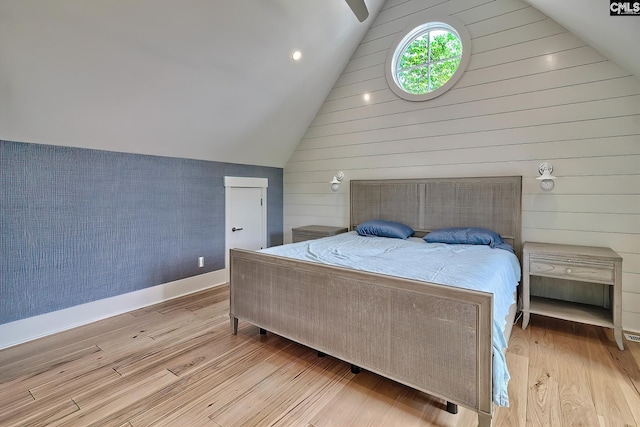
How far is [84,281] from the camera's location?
116 inches

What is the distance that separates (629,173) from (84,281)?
5.11 meters

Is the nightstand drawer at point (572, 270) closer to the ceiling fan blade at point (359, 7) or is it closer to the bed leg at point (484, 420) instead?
the bed leg at point (484, 420)

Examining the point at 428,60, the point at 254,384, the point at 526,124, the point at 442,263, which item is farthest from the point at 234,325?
the point at 428,60

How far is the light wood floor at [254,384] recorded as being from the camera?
171cm

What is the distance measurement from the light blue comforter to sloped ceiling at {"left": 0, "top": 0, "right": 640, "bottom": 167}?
1.81m

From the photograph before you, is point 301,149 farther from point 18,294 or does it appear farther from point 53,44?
point 18,294

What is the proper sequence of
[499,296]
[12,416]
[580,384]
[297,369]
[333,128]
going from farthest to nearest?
[333,128]
[297,369]
[580,384]
[499,296]
[12,416]

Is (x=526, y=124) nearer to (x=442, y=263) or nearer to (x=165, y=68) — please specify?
(x=442, y=263)

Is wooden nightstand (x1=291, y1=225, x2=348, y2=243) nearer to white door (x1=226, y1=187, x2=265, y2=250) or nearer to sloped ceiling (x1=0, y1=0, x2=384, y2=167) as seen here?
white door (x1=226, y1=187, x2=265, y2=250)

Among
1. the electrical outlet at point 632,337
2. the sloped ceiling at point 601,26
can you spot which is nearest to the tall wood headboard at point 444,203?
the electrical outlet at point 632,337

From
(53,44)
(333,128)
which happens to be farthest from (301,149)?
(53,44)

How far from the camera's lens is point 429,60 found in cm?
371

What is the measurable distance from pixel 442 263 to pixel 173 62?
2843 millimetres

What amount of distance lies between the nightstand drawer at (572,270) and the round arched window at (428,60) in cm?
211
